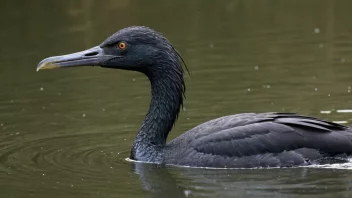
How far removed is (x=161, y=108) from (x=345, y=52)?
792 centimetres

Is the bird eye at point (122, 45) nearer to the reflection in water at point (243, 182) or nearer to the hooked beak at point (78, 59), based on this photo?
the hooked beak at point (78, 59)

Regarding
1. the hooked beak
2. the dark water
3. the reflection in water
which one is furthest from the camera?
the hooked beak

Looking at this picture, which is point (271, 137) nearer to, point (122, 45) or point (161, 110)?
point (161, 110)

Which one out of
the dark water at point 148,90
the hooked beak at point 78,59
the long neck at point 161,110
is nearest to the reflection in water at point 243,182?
the dark water at point 148,90

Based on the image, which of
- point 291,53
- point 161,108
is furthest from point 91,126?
point 291,53

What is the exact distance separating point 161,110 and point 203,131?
2.86 feet

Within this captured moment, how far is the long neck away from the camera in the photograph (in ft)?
39.3

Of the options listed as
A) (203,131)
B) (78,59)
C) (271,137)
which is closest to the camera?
(271,137)

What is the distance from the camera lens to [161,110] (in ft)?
39.7

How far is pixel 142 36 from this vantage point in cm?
1197

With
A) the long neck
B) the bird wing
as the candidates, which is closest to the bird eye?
the long neck

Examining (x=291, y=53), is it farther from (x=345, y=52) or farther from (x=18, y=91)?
(x=18, y=91)

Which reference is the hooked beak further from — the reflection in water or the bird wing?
the bird wing


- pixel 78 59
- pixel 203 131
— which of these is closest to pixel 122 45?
pixel 78 59
